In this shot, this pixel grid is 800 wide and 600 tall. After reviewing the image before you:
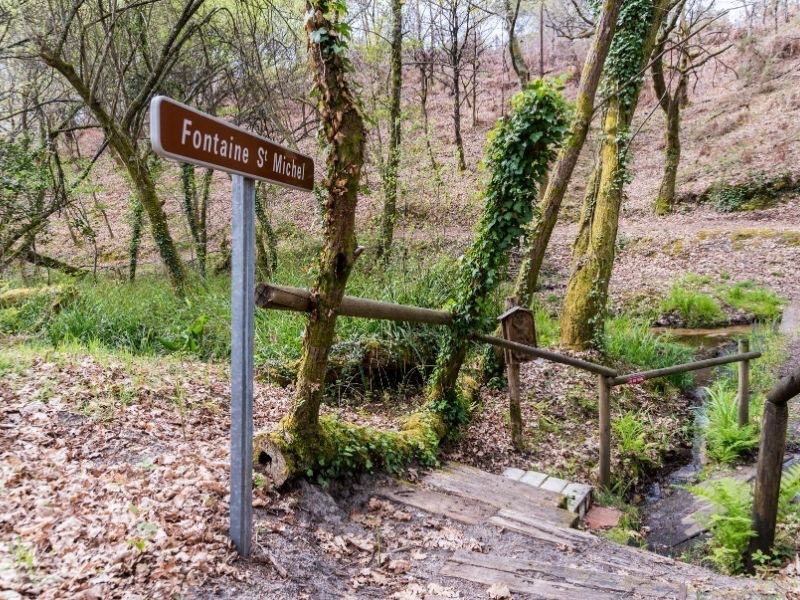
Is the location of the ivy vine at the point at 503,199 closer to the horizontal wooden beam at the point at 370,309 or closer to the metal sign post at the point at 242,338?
the horizontal wooden beam at the point at 370,309

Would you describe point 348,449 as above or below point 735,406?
above

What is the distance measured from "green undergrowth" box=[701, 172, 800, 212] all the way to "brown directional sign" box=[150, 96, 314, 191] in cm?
1743

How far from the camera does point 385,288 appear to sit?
26.7 feet

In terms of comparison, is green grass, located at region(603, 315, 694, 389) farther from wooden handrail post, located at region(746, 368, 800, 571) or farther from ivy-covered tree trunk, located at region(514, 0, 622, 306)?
wooden handrail post, located at region(746, 368, 800, 571)

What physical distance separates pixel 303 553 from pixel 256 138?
84.6 inches

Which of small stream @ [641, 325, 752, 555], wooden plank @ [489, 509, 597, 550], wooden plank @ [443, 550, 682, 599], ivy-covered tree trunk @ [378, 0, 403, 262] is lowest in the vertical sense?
small stream @ [641, 325, 752, 555]

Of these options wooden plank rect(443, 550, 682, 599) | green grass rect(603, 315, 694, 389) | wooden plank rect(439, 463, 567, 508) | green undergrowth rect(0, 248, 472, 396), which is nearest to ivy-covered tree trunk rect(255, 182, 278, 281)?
green undergrowth rect(0, 248, 472, 396)

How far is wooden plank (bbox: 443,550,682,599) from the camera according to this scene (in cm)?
291

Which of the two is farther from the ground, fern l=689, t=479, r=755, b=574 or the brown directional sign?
the brown directional sign

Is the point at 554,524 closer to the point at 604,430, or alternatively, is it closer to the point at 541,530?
the point at 541,530

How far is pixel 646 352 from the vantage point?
8711mm

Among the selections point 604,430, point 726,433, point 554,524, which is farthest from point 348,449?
point 726,433

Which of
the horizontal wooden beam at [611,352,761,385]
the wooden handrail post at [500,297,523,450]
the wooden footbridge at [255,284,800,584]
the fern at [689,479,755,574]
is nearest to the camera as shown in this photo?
the wooden footbridge at [255,284,800,584]

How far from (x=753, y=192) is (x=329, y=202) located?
57.0 ft
